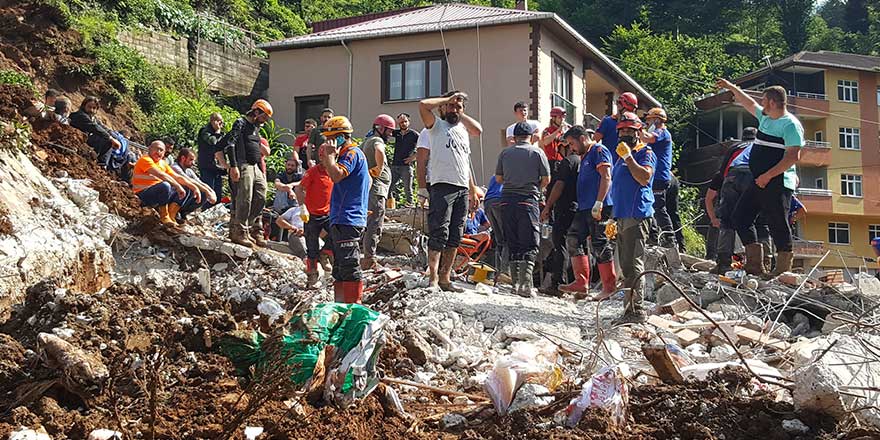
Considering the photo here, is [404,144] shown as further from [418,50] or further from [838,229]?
[838,229]

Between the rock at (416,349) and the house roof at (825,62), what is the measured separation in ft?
122

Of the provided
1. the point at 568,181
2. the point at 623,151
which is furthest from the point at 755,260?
the point at 623,151

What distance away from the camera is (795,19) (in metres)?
→ 56.4

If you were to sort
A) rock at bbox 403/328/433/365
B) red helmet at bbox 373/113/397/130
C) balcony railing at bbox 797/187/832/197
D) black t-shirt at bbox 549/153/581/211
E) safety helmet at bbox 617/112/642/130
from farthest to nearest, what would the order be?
balcony railing at bbox 797/187/832/197 < red helmet at bbox 373/113/397/130 < black t-shirt at bbox 549/153/581/211 < safety helmet at bbox 617/112/642/130 < rock at bbox 403/328/433/365

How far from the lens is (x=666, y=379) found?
529 cm

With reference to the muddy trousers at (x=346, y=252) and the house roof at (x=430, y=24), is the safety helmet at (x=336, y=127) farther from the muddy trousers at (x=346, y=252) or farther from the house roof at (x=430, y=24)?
the house roof at (x=430, y=24)

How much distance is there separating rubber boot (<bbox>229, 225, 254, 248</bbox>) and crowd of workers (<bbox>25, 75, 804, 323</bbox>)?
0.02m

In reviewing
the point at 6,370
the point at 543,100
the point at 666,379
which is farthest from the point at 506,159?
the point at 543,100

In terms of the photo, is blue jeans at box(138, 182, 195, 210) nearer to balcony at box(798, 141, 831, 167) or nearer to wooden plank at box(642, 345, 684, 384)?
wooden plank at box(642, 345, 684, 384)

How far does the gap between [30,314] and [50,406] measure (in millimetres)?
2481

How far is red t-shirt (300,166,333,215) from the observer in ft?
28.9

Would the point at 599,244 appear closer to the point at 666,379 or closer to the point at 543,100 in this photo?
the point at 666,379

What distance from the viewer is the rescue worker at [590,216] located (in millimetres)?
8586

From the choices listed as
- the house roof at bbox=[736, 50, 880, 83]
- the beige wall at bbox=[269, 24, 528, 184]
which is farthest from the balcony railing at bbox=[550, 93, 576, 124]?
the house roof at bbox=[736, 50, 880, 83]
